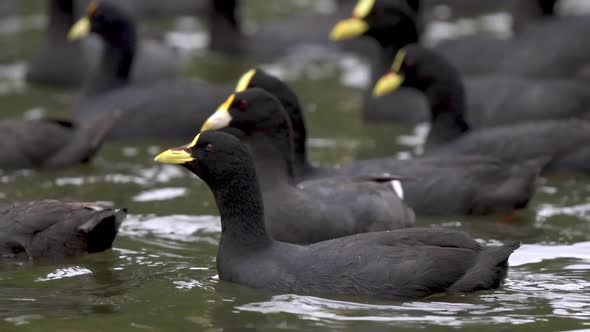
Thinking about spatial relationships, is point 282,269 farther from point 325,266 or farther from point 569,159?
point 569,159

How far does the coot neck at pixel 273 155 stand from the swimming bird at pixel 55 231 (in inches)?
40.5

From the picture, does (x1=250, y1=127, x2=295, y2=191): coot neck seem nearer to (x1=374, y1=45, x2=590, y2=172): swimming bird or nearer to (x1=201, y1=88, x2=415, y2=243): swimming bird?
(x1=201, y1=88, x2=415, y2=243): swimming bird

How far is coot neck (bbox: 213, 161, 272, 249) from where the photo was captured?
7309 mm

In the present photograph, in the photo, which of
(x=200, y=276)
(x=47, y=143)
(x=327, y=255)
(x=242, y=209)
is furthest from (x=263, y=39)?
(x=327, y=255)

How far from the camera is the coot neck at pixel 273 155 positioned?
8.44 metres

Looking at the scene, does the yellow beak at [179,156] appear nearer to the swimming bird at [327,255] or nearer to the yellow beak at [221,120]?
the swimming bird at [327,255]

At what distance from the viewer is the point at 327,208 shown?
8.27m

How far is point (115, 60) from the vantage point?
12.6m

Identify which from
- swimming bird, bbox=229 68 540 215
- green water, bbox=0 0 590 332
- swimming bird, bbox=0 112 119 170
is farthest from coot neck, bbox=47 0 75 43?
swimming bird, bbox=229 68 540 215

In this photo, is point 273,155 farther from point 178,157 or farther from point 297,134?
point 178,157

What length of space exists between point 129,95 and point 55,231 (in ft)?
15.4

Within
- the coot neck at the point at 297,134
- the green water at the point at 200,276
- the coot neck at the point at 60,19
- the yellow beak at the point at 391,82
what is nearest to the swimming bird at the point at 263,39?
the coot neck at the point at 60,19

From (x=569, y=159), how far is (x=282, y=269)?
3.94 meters

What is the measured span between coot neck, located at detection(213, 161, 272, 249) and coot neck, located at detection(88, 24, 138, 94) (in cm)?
541
